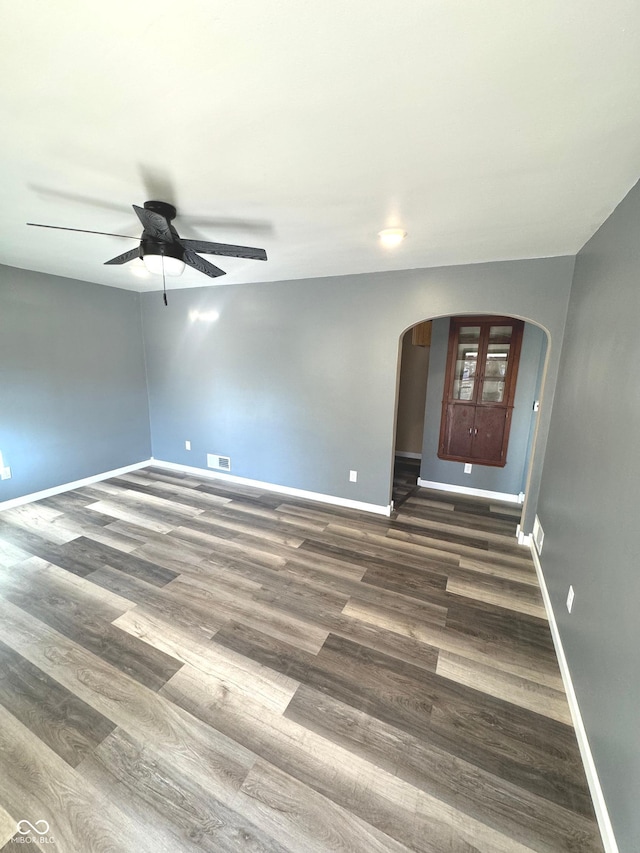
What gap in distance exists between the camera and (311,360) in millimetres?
3604

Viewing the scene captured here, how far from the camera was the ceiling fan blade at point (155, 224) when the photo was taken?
5.25 ft

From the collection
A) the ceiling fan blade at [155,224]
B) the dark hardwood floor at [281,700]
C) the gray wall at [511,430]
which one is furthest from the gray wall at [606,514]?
the ceiling fan blade at [155,224]

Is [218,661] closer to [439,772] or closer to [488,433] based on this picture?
[439,772]

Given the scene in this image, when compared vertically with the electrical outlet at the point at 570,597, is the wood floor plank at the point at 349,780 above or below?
below

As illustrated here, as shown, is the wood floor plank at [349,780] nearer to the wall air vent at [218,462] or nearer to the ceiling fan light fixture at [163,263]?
the ceiling fan light fixture at [163,263]

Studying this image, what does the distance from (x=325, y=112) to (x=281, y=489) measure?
352cm

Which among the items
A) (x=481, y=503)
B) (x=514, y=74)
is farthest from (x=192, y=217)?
(x=481, y=503)

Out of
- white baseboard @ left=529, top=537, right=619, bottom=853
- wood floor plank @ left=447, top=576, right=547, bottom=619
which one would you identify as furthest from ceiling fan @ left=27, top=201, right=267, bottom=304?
white baseboard @ left=529, top=537, right=619, bottom=853

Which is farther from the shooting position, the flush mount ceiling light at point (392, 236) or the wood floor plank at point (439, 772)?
the flush mount ceiling light at point (392, 236)

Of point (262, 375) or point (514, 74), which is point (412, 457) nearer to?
point (262, 375)

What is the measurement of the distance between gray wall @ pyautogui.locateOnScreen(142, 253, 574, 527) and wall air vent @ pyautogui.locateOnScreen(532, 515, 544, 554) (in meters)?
0.30

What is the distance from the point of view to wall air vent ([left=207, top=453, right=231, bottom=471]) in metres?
4.40

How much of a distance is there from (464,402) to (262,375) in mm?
2517

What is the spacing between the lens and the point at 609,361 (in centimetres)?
160
